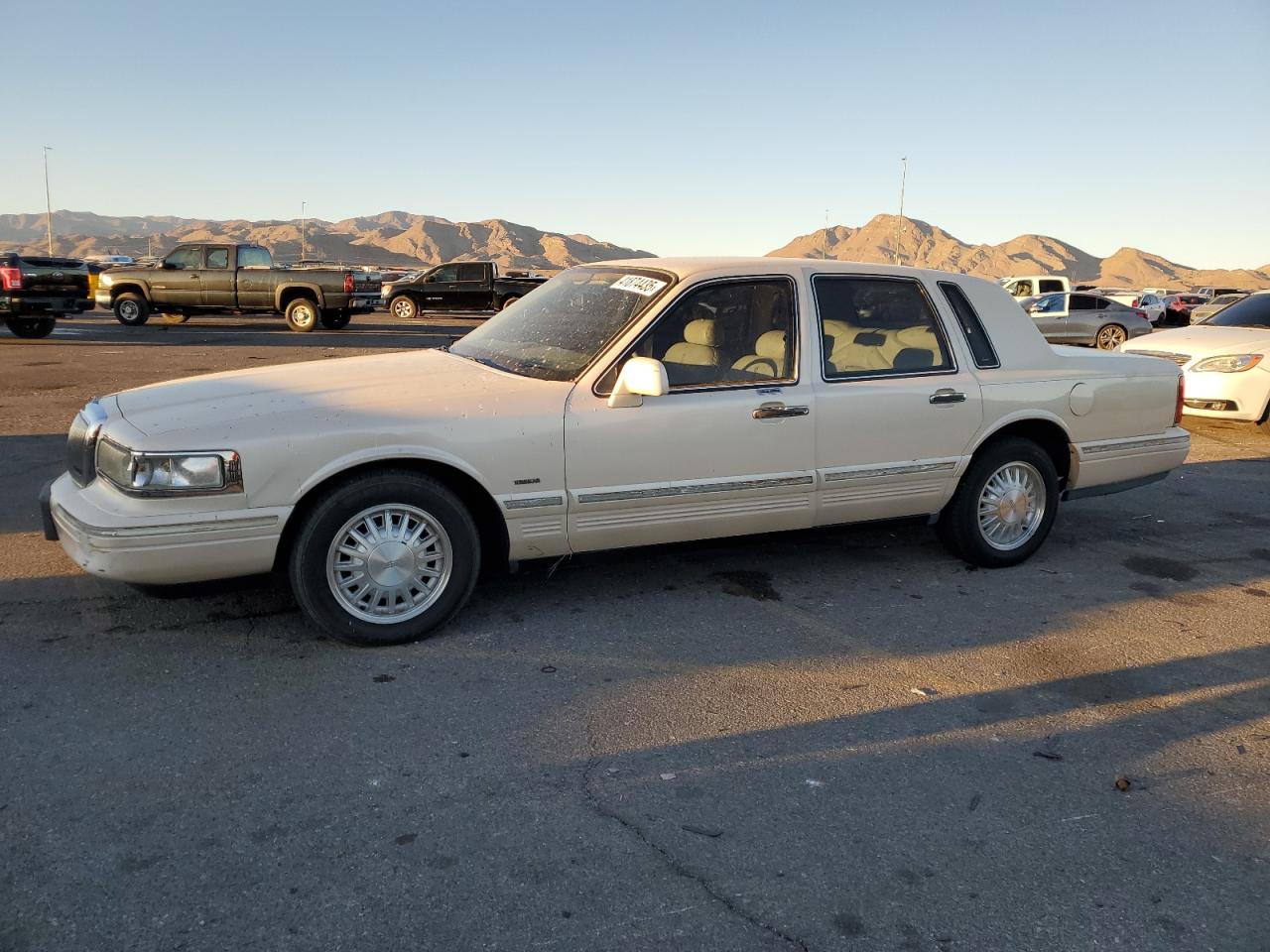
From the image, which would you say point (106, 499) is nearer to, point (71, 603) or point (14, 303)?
point (71, 603)

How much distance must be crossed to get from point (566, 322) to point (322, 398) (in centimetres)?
125

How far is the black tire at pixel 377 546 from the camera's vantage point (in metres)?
3.92

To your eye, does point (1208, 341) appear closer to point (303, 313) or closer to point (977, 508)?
point (977, 508)

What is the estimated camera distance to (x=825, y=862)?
2723mm

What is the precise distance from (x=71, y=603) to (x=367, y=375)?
1.65 meters

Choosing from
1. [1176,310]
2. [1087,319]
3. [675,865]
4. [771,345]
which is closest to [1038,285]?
[1087,319]

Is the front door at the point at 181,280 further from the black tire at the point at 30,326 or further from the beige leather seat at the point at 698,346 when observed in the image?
the beige leather seat at the point at 698,346

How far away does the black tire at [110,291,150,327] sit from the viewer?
70.5 ft

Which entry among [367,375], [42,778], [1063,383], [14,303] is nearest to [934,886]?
[42,778]

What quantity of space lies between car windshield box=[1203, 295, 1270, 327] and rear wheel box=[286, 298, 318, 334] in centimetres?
1687

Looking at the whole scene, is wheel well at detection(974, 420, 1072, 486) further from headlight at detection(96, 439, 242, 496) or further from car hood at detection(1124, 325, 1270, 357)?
car hood at detection(1124, 325, 1270, 357)

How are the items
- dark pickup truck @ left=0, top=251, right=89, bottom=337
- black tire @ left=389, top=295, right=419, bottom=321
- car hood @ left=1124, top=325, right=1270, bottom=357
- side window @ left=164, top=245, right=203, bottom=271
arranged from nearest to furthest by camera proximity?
1. car hood @ left=1124, top=325, right=1270, bottom=357
2. dark pickup truck @ left=0, top=251, right=89, bottom=337
3. side window @ left=164, top=245, right=203, bottom=271
4. black tire @ left=389, top=295, right=419, bottom=321

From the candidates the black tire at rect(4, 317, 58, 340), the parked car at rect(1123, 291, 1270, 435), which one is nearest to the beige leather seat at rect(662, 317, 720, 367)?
the parked car at rect(1123, 291, 1270, 435)

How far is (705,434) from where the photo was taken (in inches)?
176
